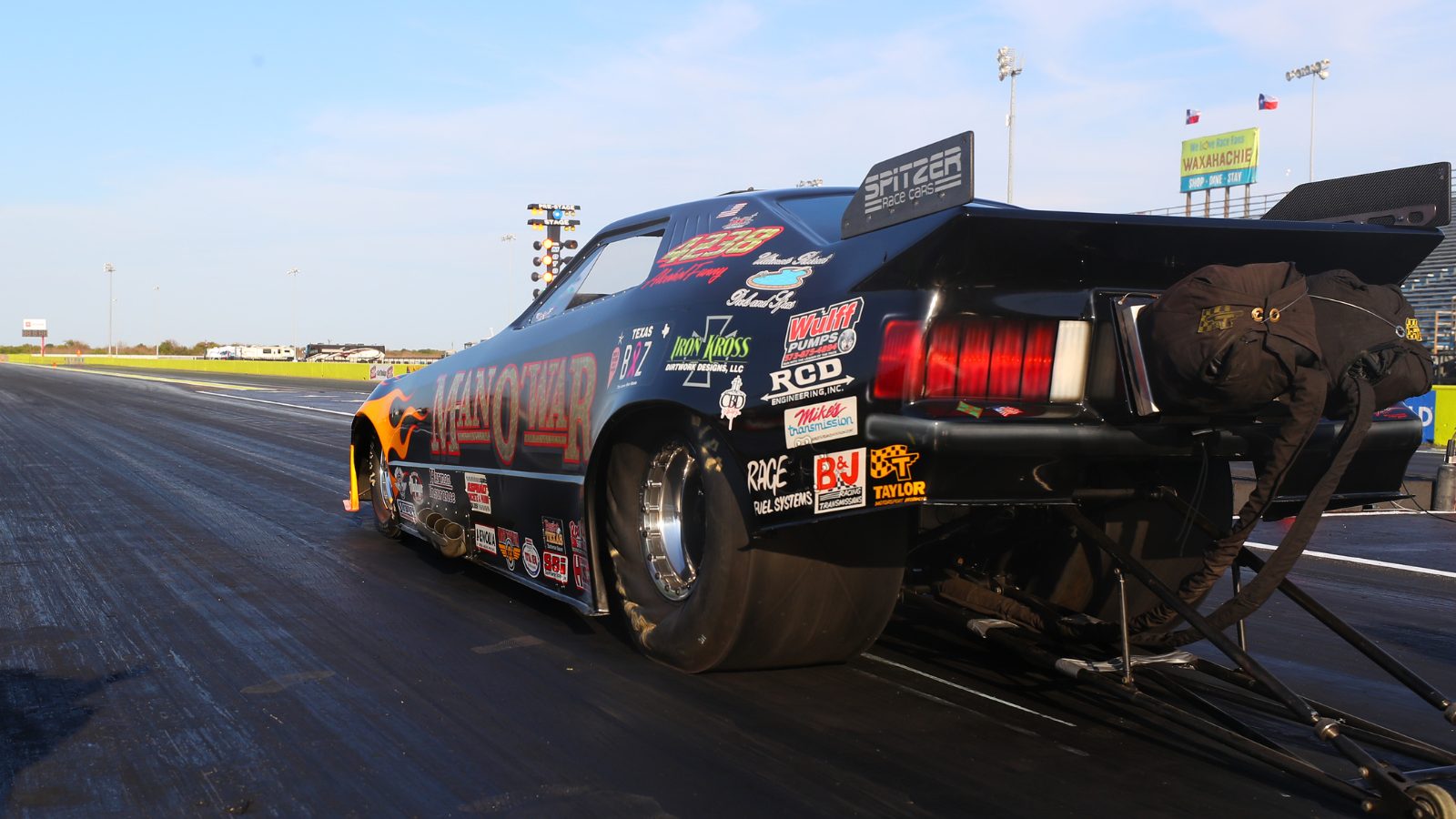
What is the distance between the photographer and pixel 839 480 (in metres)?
3.26

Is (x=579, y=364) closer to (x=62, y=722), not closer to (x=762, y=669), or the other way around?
(x=762, y=669)

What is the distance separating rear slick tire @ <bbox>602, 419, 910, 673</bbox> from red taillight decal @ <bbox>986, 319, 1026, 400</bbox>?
564mm

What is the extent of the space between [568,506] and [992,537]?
5.36ft

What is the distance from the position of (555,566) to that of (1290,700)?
2.82 m

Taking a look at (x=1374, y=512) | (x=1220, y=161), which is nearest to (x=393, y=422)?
(x=1374, y=512)

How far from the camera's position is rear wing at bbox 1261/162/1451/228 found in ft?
11.8

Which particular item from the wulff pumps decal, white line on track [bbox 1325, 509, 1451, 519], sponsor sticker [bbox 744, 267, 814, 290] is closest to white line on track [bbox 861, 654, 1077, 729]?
the wulff pumps decal

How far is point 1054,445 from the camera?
3086 millimetres

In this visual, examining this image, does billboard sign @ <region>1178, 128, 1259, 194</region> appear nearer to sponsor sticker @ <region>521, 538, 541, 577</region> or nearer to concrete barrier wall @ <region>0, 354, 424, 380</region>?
concrete barrier wall @ <region>0, 354, 424, 380</region>

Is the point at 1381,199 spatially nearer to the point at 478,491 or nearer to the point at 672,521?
the point at 672,521

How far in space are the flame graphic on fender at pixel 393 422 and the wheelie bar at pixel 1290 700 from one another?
156 inches

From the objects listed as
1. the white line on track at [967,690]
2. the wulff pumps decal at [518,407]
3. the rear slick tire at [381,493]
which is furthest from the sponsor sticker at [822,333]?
the rear slick tire at [381,493]

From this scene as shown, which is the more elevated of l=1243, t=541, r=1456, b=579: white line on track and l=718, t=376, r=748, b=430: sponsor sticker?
l=718, t=376, r=748, b=430: sponsor sticker

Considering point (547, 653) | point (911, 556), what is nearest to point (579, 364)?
point (547, 653)
